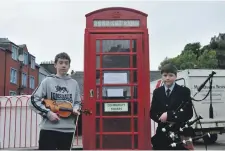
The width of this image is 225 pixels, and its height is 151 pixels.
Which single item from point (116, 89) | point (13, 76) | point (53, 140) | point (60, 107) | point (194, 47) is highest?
point (194, 47)

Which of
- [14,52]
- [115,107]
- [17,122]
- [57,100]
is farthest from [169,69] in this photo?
[14,52]

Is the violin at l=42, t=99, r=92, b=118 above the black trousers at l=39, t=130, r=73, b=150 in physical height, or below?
above

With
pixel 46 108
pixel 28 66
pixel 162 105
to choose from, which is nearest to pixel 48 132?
pixel 46 108

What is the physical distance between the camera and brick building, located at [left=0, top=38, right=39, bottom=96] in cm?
3500

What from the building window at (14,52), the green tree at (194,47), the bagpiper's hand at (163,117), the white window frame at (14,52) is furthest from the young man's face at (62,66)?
the green tree at (194,47)

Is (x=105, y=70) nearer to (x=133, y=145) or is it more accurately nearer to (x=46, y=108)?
(x=133, y=145)

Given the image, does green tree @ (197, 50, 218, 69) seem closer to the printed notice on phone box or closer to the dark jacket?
the printed notice on phone box

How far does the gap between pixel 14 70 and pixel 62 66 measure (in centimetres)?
3492

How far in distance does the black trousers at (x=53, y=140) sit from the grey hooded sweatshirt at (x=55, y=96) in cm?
6

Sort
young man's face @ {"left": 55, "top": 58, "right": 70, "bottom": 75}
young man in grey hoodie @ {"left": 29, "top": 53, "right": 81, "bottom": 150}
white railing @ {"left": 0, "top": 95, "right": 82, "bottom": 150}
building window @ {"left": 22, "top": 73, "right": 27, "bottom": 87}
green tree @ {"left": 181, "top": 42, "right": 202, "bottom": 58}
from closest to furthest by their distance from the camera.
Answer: young man in grey hoodie @ {"left": 29, "top": 53, "right": 81, "bottom": 150}
young man's face @ {"left": 55, "top": 58, "right": 70, "bottom": 75}
white railing @ {"left": 0, "top": 95, "right": 82, "bottom": 150}
building window @ {"left": 22, "top": 73, "right": 27, "bottom": 87}
green tree @ {"left": 181, "top": 42, "right": 202, "bottom": 58}

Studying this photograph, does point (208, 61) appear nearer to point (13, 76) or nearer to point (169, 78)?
point (13, 76)

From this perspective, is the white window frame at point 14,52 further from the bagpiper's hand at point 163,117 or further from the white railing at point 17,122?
the bagpiper's hand at point 163,117

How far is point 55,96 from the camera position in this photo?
4.23 m

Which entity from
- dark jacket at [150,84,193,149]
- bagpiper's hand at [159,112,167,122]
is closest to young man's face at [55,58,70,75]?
dark jacket at [150,84,193,149]
